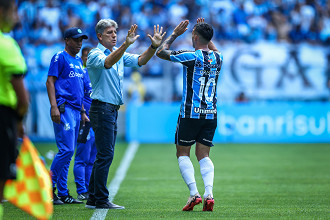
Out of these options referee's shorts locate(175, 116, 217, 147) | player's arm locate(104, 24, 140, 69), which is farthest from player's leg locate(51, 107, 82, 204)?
referee's shorts locate(175, 116, 217, 147)

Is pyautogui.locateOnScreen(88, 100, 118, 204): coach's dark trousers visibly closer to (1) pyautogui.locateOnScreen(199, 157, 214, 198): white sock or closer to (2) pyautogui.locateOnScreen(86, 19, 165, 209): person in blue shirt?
(2) pyautogui.locateOnScreen(86, 19, 165, 209): person in blue shirt

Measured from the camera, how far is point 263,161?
1445cm

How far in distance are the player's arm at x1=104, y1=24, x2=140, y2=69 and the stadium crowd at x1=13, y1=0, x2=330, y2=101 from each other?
15.4m

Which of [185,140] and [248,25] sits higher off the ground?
[248,25]

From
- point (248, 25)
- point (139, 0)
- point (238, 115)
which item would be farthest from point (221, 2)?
point (238, 115)

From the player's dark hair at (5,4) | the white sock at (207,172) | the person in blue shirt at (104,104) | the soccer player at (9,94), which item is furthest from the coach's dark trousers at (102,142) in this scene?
the player's dark hair at (5,4)

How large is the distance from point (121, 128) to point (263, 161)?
7.81 metres

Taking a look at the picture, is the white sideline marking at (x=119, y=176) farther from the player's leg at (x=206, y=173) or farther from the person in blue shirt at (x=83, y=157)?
the player's leg at (x=206, y=173)

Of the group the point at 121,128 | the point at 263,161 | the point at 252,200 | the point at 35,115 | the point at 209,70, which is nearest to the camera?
the point at 209,70

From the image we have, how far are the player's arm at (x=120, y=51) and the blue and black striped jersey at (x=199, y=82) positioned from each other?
0.64 metres

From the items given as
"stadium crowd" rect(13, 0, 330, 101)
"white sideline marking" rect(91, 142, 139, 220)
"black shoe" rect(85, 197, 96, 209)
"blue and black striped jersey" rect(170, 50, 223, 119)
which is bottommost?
"white sideline marking" rect(91, 142, 139, 220)

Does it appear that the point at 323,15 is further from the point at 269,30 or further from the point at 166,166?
the point at 166,166

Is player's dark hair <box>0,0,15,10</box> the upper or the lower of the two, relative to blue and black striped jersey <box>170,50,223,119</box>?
upper

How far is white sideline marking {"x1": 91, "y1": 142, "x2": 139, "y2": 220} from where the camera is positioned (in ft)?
22.6
